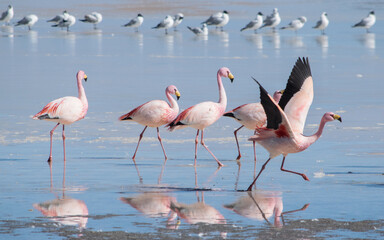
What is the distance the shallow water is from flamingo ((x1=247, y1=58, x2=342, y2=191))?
1.40ft

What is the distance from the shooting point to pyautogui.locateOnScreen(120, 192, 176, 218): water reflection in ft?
22.2

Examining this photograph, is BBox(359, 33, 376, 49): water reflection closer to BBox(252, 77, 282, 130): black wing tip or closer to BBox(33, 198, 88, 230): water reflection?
BBox(252, 77, 282, 130): black wing tip

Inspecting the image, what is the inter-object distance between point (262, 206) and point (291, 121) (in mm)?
1622

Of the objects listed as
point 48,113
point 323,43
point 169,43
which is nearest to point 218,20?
point 169,43

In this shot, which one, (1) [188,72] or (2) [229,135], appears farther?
(1) [188,72]

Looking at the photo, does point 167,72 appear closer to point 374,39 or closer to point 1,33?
point 374,39

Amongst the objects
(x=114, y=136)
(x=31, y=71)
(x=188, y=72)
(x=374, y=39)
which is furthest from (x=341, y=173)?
(x=374, y=39)

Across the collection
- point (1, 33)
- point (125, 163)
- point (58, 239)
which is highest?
Answer: point (58, 239)

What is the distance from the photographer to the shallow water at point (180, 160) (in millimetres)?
6371

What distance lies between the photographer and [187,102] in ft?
47.0

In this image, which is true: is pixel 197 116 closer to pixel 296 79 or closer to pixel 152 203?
pixel 296 79

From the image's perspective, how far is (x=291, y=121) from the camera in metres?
8.40

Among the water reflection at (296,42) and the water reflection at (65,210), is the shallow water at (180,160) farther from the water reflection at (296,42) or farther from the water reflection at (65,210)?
the water reflection at (296,42)

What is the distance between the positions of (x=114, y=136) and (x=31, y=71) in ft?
29.8
